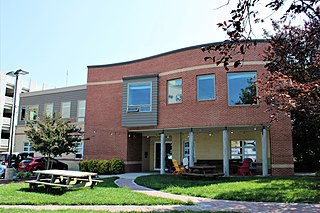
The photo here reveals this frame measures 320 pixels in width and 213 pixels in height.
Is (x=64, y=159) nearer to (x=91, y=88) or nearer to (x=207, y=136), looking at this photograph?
(x=91, y=88)

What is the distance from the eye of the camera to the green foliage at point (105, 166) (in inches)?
821

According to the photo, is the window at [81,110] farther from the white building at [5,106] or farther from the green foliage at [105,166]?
the white building at [5,106]

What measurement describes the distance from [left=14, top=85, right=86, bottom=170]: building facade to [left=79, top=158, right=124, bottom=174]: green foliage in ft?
15.7

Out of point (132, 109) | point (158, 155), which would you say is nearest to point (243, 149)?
point (158, 155)

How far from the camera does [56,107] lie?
3012cm

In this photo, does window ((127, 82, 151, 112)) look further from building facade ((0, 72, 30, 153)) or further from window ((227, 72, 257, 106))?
building facade ((0, 72, 30, 153))

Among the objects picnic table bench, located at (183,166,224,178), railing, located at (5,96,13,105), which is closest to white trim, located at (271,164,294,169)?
picnic table bench, located at (183,166,224,178)

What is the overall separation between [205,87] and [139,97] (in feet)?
15.8

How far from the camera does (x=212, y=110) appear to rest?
59.0 feet

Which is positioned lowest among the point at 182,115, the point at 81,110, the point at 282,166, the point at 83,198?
the point at 83,198

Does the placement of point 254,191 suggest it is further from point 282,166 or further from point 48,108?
point 48,108

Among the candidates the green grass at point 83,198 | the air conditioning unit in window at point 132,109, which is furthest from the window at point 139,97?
the green grass at point 83,198

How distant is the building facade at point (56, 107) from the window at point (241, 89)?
13945 millimetres

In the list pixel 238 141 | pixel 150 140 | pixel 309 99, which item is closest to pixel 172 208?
pixel 309 99
